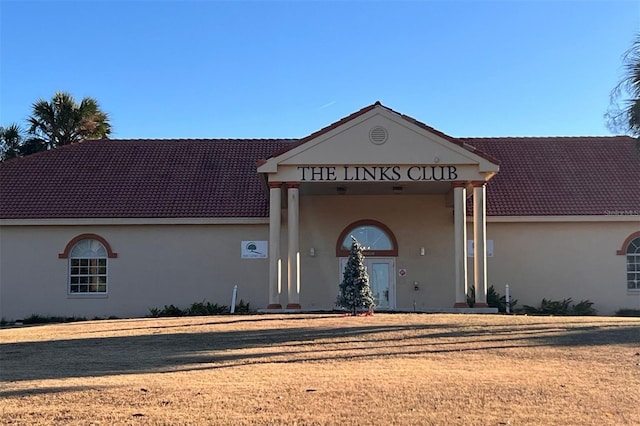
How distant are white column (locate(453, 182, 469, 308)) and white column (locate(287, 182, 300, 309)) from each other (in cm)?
461

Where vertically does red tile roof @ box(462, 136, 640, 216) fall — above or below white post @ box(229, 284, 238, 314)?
above

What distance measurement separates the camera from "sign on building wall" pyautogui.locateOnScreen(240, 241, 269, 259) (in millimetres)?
24734

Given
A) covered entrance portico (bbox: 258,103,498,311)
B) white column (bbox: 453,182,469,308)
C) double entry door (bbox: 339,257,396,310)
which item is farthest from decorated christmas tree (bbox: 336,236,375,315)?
double entry door (bbox: 339,257,396,310)

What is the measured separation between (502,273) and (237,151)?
11320 mm

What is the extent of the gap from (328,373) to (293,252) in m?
10.4

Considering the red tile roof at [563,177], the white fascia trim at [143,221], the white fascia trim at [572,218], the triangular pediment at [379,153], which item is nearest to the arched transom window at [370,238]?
the white fascia trim at [143,221]

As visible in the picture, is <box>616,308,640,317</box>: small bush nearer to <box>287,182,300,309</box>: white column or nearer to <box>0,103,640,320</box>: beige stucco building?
<box>0,103,640,320</box>: beige stucco building

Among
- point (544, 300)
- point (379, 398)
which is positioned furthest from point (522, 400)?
point (544, 300)

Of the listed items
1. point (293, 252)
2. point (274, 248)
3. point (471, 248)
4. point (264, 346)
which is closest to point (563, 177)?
point (471, 248)

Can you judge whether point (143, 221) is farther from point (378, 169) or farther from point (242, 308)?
point (378, 169)

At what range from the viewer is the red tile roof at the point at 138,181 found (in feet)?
81.6

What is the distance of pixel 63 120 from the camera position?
31688mm

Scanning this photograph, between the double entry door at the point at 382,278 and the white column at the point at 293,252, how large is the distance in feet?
13.4

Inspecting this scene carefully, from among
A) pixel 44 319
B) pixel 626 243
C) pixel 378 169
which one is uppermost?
pixel 378 169
